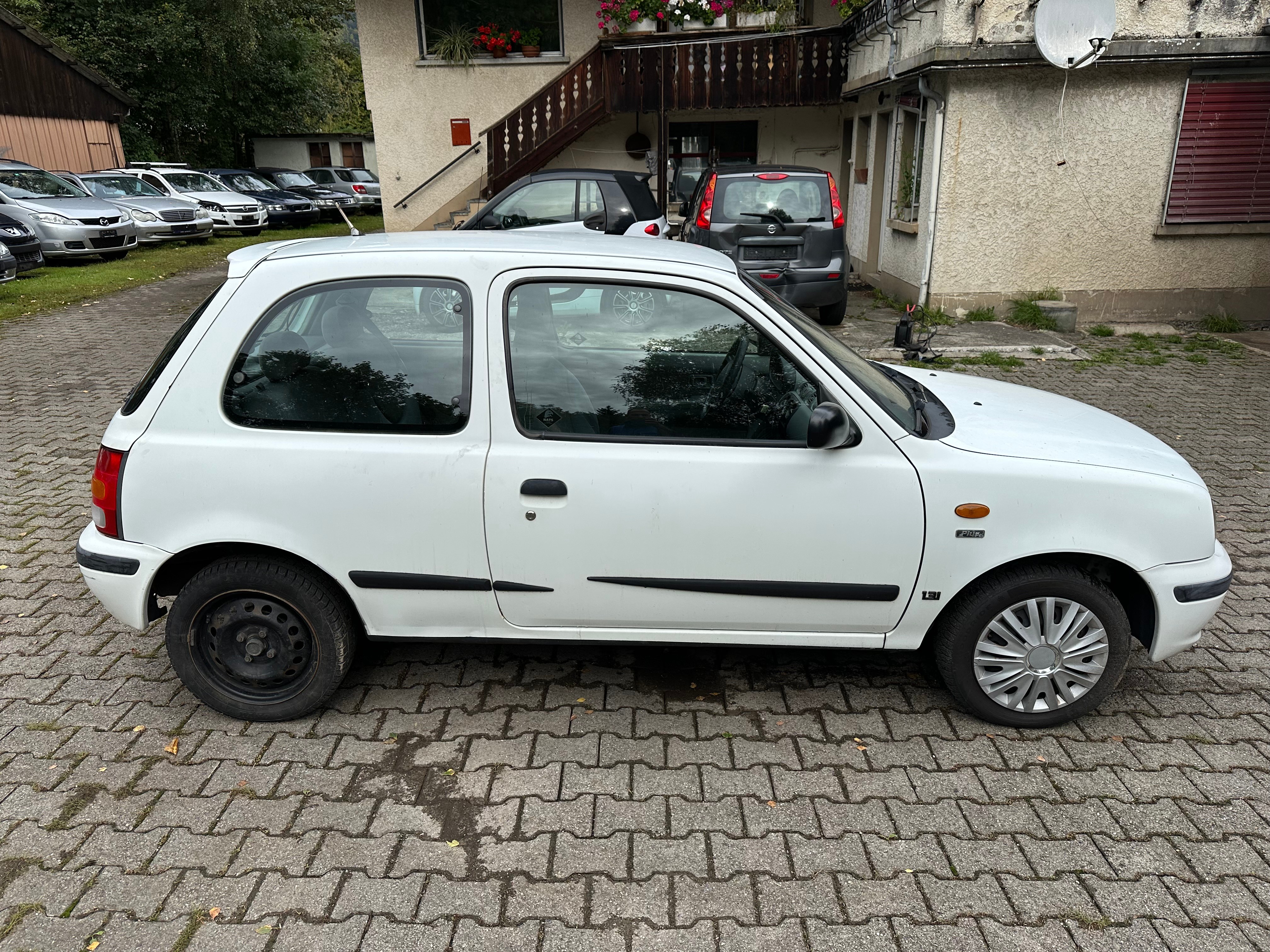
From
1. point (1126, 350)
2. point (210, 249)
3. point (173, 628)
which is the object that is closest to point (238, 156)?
point (210, 249)

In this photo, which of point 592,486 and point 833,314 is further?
point 833,314

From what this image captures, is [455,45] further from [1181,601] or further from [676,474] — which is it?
[1181,601]

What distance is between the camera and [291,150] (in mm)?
39906

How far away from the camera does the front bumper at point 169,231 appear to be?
2097cm

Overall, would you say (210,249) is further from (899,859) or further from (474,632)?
(899,859)

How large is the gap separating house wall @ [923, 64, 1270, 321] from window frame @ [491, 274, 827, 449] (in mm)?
8771

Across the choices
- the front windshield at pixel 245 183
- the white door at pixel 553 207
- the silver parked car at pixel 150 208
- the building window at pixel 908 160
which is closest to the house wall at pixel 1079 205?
the building window at pixel 908 160

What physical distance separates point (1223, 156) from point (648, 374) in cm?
1062

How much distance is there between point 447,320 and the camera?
340 centimetres

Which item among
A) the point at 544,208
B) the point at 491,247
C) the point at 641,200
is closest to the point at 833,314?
the point at 641,200

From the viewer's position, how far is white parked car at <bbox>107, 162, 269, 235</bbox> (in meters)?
24.2

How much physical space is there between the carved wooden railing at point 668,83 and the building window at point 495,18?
158 cm

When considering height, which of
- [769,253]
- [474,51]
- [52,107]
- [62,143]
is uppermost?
[474,51]

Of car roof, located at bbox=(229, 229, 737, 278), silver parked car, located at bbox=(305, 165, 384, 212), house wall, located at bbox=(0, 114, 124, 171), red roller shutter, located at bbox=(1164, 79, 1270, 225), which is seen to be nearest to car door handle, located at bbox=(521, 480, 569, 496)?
car roof, located at bbox=(229, 229, 737, 278)
